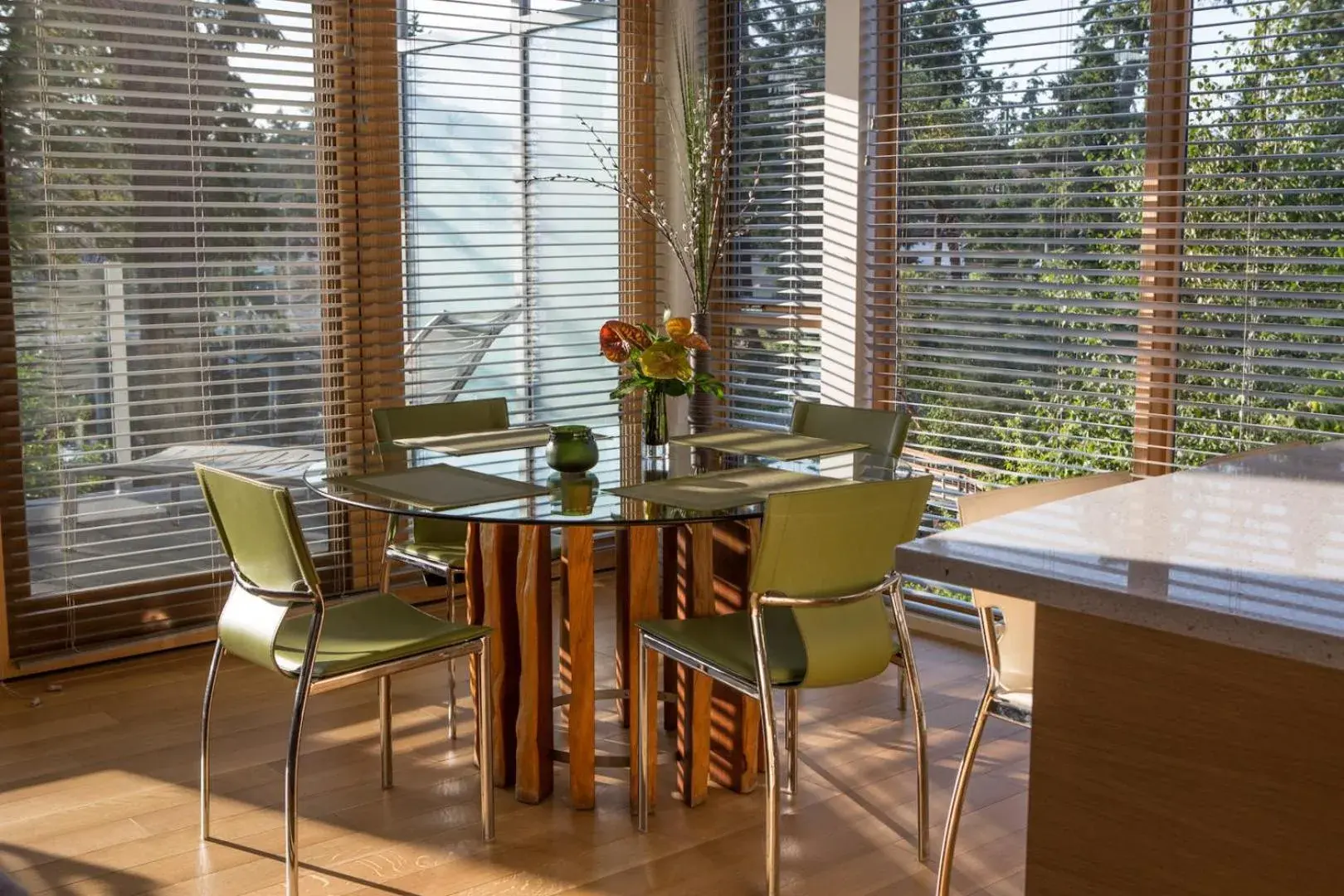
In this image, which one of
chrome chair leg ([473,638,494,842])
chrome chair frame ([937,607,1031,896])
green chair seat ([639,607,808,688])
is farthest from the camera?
chrome chair leg ([473,638,494,842])

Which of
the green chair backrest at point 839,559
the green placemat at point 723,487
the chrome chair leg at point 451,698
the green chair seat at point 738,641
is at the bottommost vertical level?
the chrome chair leg at point 451,698

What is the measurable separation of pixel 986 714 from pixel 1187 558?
980mm

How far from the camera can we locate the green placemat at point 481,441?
142 inches

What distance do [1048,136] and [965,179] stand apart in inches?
13.9

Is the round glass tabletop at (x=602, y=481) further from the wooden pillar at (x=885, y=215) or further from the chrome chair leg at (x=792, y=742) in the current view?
the wooden pillar at (x=885, y=215)

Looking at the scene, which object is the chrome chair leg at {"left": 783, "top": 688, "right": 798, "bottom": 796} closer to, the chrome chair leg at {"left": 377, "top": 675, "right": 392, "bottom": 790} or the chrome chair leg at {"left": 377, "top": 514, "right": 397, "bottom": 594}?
the chrome chair leg at {"left": 377, "top": 675, "right": 392, "bottom": 790}

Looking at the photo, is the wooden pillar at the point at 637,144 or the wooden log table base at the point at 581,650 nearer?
the wooden log table base at the point at 581,650

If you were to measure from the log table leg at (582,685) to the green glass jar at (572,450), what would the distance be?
0.19 meters

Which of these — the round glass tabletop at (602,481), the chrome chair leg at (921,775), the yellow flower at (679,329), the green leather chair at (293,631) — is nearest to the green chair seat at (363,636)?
the green leather chair at (293,631)

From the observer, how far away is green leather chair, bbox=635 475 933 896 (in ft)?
8.89

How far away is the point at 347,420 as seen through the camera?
4855mm

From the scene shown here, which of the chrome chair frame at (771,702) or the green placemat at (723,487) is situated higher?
the green placemat at (723,487)

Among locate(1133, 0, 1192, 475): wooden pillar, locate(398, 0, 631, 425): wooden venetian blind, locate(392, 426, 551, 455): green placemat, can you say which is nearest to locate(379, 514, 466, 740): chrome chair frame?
locate(392, 426, 551, 455): green placemat

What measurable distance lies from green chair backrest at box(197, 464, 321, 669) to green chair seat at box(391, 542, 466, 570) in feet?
2.70
